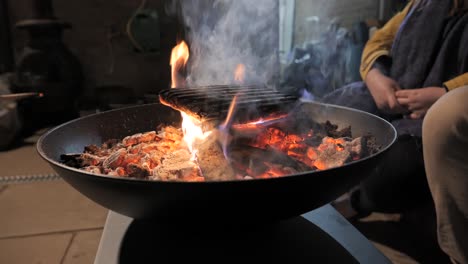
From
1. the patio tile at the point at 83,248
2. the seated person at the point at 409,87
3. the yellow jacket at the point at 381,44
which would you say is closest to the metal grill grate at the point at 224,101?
the seated person at the point at 409,87

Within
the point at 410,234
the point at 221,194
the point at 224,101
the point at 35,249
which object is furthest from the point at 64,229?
the point at 410,234

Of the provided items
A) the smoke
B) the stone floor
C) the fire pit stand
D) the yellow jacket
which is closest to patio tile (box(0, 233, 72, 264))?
the stone floor

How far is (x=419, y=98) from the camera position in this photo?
1317 millimetres

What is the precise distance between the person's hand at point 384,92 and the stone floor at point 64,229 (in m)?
0.54

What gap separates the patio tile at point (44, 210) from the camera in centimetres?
153

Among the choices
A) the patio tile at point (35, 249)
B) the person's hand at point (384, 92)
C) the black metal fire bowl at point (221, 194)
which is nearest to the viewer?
the black metal fire bowl at point (221, 194)

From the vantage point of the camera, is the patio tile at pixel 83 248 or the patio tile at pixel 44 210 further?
the patio tile at pixel 44 210

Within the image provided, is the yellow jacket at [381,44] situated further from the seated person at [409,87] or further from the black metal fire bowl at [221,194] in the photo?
the black metal fire bowl at [221,194]

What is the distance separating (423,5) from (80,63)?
3.13 metres

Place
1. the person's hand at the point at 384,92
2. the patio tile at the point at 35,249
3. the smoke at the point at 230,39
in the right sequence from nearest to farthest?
1. the patio tile at the point at 35,249
2. the person's hand at the point at 384,92
3. the smoke at the point at 230,39

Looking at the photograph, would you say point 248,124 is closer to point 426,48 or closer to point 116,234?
point 116,234

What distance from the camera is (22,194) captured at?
6.08 feet

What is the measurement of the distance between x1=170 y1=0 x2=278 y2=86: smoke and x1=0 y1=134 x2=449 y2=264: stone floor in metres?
0.86

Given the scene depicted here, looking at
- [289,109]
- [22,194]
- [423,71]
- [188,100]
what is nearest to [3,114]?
[22,194]
